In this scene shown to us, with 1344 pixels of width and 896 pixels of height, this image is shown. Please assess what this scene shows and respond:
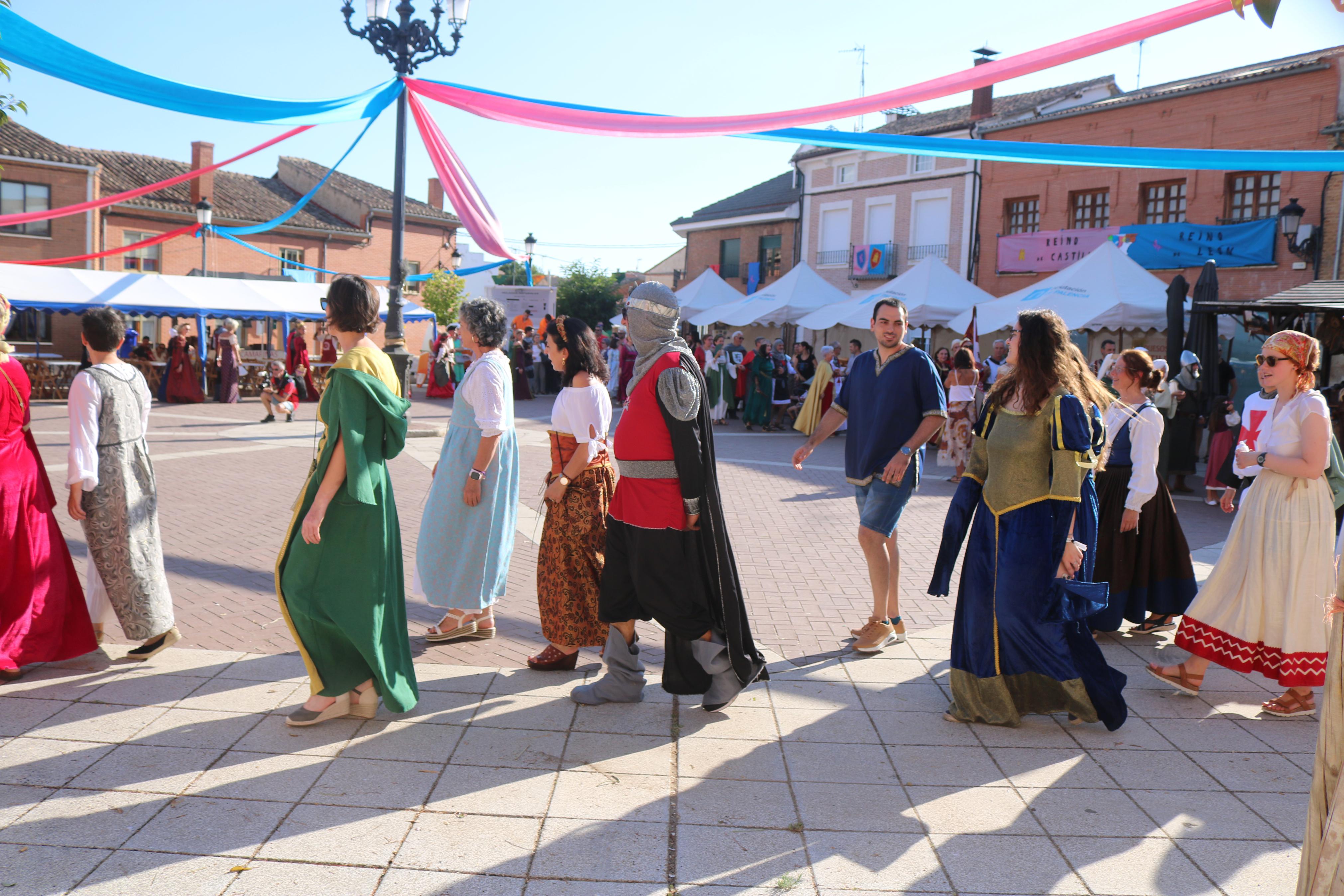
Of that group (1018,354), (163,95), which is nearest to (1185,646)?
(1018,354)

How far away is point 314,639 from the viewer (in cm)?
371

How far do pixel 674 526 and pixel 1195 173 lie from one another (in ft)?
65.3

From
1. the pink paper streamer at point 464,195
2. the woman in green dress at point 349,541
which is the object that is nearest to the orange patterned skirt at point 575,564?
the woman in green dress at point 349,541

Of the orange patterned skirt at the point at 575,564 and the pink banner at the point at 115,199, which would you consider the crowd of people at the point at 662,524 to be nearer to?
the orange patterned skirt at the point at 575,564

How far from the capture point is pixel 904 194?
27344mm

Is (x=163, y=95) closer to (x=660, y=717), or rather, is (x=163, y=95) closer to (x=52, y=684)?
(x=52, y=684)

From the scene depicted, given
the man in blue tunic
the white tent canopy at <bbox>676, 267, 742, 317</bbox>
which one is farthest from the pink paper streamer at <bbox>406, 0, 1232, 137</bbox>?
the white tent canopy at <bbox>676, 267, 742, 317</bbox>

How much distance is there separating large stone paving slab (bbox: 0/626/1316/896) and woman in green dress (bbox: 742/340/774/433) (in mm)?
13665

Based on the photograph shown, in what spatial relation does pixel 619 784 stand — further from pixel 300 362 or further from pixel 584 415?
pixel 300 362

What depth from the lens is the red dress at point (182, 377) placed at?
19312 millimetres

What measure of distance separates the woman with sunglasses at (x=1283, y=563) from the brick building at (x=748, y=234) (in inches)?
1065

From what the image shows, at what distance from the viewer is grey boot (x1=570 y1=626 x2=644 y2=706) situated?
4090 mm

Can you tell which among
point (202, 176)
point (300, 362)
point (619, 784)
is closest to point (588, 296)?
point (202, 176)

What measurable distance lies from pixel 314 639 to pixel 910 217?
1021 inches
